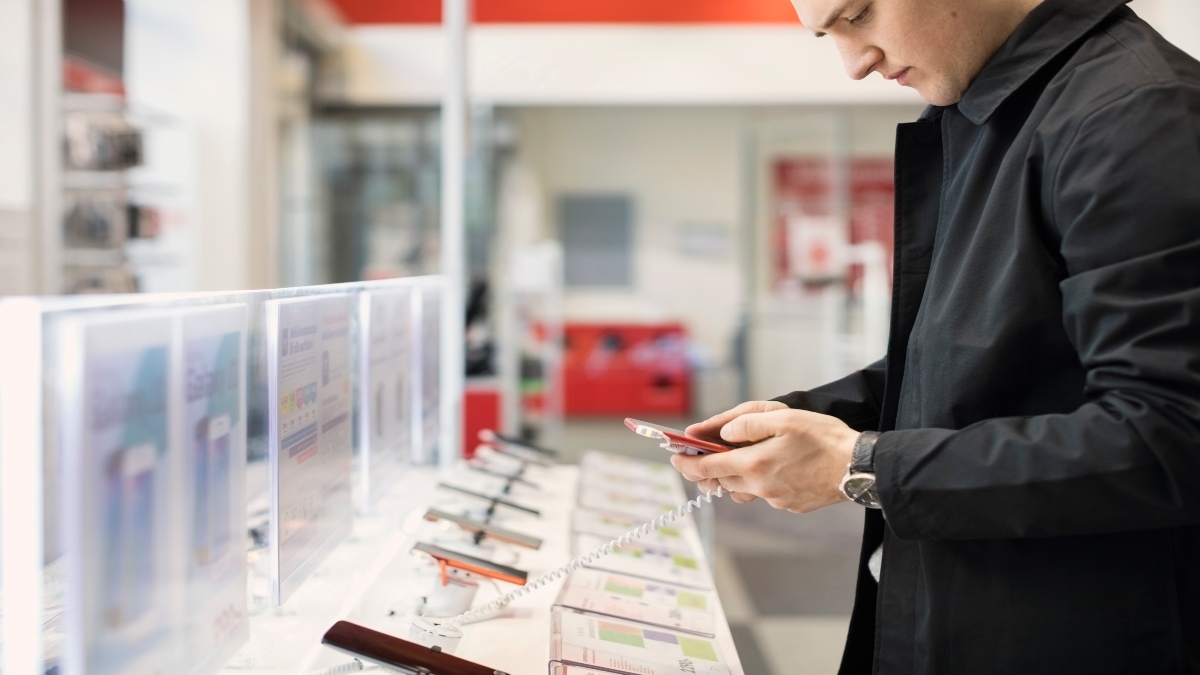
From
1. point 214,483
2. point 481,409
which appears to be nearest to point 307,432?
point 214,483

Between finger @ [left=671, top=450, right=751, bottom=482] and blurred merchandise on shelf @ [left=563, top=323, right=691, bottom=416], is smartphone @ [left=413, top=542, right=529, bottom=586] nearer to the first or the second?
finger @ [left=671, top=450, right=751, bottom=482]

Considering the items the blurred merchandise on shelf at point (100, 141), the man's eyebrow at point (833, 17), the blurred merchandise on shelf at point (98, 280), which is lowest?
the blurred merchandise on shelf at point (98, 280)

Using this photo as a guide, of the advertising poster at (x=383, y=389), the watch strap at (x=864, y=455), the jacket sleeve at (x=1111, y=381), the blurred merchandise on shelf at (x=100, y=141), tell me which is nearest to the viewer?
the jacket sleeve at (x=1111, y=381)

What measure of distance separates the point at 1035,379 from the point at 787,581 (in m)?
3.45

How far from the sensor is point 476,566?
1414 mm

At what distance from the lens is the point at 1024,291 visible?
0.96 m

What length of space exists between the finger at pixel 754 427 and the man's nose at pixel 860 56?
1.44ft

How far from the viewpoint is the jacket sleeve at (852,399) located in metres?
1.31

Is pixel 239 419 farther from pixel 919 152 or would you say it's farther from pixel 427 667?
pixel 919 152

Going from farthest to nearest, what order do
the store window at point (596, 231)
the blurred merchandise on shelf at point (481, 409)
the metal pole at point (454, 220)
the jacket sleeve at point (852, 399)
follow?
1. the store window at point (596, 231)
2. the blurred merchandise on shelf at point (481, 409)
3. the metal pole at point (454, 220)
4. the jacket sleeve at point (852, 399)

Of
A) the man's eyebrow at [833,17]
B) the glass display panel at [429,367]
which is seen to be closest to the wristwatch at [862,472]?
the man's eyebrow at [833,17]

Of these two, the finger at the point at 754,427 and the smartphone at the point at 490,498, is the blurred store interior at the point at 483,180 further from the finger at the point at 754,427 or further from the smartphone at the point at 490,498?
the finger at the point at 754,427

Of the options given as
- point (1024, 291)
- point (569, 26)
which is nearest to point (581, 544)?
point (1024, 291)

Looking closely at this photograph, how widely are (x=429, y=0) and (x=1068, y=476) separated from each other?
20.5ft
